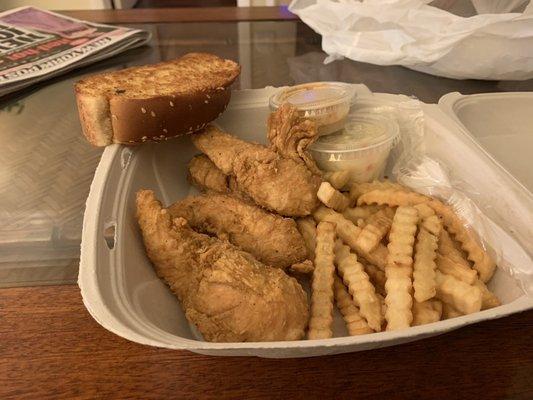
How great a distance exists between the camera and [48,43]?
1802 mm

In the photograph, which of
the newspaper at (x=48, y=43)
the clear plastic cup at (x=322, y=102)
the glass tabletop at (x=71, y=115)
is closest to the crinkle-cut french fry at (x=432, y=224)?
the clear plastic cup at (x=322, y=102)

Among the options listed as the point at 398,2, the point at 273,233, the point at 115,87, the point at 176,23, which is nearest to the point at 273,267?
the point at 273,233

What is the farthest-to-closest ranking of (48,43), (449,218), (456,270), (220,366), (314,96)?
(48,43)
(314,96)
(449,218)
(456,270)
(220,366)

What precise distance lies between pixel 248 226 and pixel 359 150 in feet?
1.09

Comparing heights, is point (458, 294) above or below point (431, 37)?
below

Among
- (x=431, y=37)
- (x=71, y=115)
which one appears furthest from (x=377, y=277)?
(x=71, y=115)

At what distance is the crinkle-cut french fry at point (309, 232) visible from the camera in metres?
0.90

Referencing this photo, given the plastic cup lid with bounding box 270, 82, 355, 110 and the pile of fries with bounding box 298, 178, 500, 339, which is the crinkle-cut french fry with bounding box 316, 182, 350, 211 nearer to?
the pile of fries with bounding box 298, 178, 500, 339

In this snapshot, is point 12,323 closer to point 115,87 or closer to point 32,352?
point 32,352

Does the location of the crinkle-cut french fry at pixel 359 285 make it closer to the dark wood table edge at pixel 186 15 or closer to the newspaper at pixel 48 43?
the newspaper at pixel 48 43

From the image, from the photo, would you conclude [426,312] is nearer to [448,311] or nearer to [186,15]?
[448,311]

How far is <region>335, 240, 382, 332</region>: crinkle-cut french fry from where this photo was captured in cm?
75

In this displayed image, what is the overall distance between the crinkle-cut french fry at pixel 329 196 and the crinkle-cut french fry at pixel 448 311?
28 centimetres

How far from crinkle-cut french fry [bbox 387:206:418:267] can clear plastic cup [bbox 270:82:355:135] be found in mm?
328
